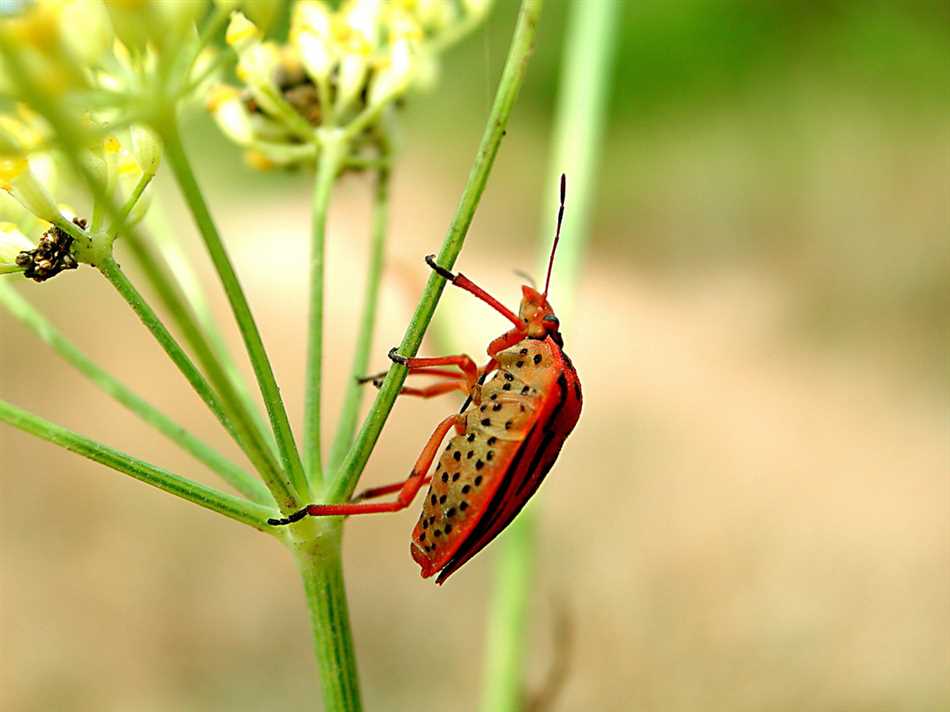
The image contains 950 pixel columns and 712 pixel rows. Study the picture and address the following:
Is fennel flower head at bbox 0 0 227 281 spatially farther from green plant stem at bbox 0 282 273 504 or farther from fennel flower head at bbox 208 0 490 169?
fennel flower head at bbox 208 0 490 169

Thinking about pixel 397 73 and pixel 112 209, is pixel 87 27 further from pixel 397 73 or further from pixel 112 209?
Result: pixel 397 73

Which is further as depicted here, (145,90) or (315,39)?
(315,39)

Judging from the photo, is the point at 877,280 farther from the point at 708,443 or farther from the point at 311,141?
the point at 311,141

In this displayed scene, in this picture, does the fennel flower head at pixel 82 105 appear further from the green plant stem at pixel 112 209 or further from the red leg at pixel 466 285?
the red leg at pixel 466 285

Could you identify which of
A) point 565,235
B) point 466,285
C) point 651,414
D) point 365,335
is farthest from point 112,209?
point 651,414

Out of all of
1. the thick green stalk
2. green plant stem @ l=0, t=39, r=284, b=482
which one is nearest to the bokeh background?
the thick green stalk

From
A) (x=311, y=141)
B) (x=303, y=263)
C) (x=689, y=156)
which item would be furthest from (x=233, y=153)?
(x=311, y=141)

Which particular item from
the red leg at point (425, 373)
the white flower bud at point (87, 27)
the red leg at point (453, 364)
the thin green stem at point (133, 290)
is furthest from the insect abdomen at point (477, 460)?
the white flower bud at point (87, 27)

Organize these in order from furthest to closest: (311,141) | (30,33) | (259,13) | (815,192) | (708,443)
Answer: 1. (815,192)
2. (708,443)
3. (311,141)
4. (259,13)
5. (30,33)
